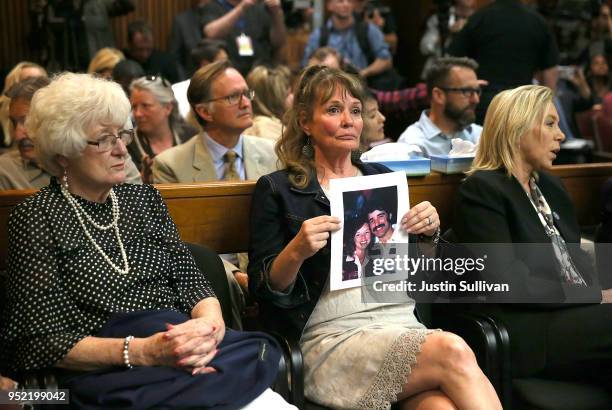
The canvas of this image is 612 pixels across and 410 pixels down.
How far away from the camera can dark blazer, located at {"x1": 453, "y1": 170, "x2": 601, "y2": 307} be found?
2.95 meters

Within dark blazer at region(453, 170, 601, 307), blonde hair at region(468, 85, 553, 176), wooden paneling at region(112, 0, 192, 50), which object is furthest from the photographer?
dark blazer at region(453, 170, 601, 307)

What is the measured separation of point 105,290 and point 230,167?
1394 mm

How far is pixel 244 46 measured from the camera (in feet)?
21.3

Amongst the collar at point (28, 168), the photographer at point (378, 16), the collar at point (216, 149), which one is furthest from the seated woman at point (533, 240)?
the photographer at point (378, 16)

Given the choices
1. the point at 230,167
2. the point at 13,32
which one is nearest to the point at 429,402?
the point at 230,167

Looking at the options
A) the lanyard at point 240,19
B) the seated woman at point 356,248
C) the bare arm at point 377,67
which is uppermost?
the lanyard at point 240,19

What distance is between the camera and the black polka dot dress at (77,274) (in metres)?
2.34

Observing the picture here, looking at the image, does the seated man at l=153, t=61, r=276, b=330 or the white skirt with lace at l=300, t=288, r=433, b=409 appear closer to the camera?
the white skirt with lace at l=300, t=288, r=433, b=409

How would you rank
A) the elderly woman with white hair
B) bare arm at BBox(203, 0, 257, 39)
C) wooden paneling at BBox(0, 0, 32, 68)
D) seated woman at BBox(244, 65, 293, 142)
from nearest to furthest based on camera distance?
the elderly woman with white hair
seated woman at BBox(244, 65, 293, 142)
bare arm at BBox(203, 0, 257, 39)
wooden paneling at BBox(0, 0, 32, 68)

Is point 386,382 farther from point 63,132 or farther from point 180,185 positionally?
point 63,132

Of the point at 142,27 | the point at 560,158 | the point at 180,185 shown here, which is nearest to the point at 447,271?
the point at 180,185

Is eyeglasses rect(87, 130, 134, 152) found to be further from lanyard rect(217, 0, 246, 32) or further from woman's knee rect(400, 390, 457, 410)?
lanyard rect(217, 0, 246, 32)

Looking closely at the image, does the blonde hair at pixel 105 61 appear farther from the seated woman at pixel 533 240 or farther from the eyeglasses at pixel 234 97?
the seated woman at pixel 533 240

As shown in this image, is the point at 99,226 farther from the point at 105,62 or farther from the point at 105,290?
the point at 105,62
